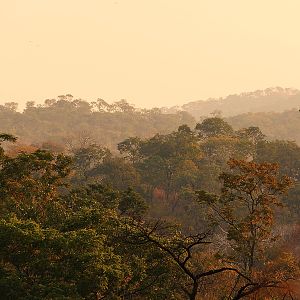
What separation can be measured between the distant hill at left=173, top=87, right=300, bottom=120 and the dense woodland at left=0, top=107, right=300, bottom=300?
341 ft

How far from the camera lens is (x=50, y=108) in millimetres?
104000

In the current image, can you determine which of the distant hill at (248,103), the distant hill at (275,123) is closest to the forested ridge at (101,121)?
the distant hill at (275,123)

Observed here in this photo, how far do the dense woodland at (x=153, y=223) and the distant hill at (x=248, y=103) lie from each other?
104 metres

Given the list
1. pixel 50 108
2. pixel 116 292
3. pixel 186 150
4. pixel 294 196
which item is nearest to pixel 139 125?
pixel 50 108

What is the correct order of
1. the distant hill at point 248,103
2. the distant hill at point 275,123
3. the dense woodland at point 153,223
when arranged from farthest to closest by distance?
the distant hill at point 248,103, the distant hill at point 275,123, the dense woodland at point 153,223

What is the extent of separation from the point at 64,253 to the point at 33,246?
4.00 ft

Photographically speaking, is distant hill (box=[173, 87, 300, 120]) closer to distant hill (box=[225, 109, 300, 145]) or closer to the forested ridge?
the forested ridge

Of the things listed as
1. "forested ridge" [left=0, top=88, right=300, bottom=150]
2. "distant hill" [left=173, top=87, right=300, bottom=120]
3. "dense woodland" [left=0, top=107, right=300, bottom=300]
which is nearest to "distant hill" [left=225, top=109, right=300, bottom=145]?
"forested ridge" [left=0, top=88, right=300, bottom=150]

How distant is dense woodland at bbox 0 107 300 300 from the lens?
1584 centimetres

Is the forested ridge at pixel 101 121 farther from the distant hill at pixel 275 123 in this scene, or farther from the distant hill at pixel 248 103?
the distant hill at pixel 248 103

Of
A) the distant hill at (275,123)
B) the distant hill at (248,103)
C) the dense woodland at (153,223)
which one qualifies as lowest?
the dense woodland at (153,223)

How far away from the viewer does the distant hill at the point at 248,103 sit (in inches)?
6127

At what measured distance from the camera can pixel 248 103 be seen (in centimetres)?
17288

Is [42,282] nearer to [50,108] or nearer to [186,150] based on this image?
[186,150]
